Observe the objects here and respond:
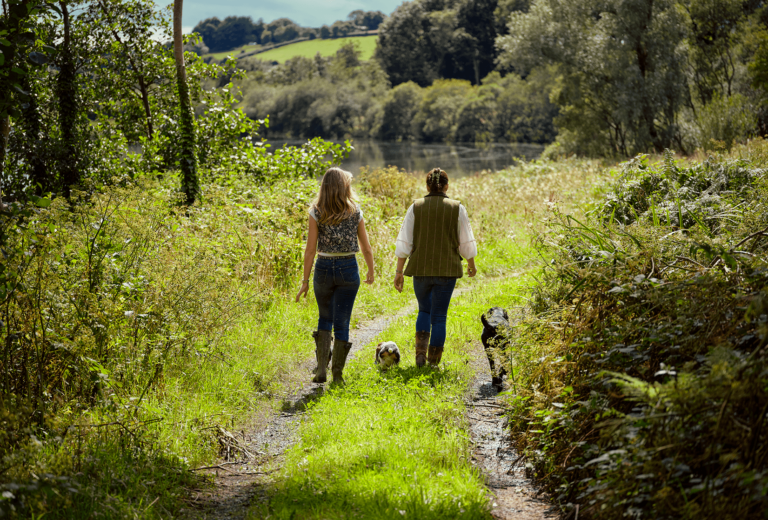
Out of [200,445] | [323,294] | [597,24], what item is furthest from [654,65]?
Answer: [200,445]

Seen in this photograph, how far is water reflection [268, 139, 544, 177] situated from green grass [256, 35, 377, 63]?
221 ft

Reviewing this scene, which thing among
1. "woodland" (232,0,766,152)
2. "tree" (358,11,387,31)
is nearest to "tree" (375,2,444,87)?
"woodland" (232,0,766,152)

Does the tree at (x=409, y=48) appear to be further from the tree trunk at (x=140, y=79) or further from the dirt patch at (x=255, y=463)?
the dirt patch at (x=255, y=463)

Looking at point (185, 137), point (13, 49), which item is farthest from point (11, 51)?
point (185, 137)

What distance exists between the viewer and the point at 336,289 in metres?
5.07

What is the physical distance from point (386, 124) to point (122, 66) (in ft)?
196

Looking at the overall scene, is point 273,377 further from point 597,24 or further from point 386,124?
point 386,124

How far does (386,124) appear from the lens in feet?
233

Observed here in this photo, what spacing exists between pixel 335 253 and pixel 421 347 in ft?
4.06

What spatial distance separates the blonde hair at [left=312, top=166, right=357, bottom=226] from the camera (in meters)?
4.80

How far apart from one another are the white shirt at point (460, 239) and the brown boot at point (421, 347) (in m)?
0.75

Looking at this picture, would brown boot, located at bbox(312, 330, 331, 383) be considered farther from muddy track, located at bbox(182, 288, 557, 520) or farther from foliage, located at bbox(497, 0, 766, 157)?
foliage, located at bbox(497, 0, 766, 157)

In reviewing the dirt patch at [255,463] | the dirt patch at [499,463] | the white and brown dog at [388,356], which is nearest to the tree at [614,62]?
the white and brown dog at [388,356]

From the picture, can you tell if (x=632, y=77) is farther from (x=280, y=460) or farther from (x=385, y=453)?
(x=280, y=460)
